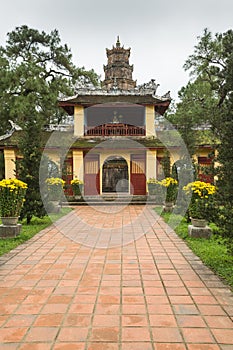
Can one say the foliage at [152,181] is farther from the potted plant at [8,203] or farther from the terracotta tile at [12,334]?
the terracotta tile at [12,334]

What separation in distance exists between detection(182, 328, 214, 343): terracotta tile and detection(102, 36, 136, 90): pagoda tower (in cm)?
2283

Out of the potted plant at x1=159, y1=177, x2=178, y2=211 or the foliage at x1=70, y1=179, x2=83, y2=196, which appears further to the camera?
the foliage at x1=70, y1=179, x2=83, y2=196

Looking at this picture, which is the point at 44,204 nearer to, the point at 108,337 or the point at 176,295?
the point at 176,295

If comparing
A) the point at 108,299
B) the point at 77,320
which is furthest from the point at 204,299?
the point at 77,320

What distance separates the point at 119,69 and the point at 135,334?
78.4ft

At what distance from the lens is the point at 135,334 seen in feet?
9.04

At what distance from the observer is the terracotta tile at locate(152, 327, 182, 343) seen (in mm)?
2655

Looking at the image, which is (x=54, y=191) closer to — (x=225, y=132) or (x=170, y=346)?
(x=225, y=132)

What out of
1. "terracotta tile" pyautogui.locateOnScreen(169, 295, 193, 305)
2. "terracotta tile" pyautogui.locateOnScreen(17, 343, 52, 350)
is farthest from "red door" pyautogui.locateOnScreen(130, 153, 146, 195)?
"terracotta tile" pyautogui.locateOnScreen(17, 343, 52, 350)

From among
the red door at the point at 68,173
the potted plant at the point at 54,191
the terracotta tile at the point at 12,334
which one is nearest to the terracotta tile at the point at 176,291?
the terracotta tile at the point at 12,334

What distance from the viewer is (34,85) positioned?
21188mm

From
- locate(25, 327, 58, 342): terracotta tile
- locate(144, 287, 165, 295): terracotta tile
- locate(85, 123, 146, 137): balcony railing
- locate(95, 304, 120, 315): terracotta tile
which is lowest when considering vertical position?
locate(144, 287, 165, 295): terracotta tile

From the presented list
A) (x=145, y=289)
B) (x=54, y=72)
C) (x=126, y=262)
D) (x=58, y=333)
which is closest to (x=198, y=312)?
(x=145, y=289)

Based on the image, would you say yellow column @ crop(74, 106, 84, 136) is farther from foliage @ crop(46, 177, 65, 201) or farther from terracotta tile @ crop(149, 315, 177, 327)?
terracotta tile @ crop(149, 315, 177, 327)
